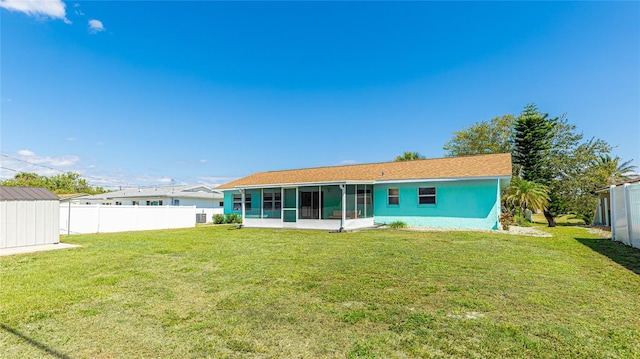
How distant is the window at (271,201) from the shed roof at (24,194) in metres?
10.6

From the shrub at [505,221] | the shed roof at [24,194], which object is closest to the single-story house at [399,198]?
the shrub at [505,221]

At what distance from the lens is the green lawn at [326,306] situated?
133 inches

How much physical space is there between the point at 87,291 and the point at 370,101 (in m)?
25.8

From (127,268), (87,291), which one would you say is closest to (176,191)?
(127,268)

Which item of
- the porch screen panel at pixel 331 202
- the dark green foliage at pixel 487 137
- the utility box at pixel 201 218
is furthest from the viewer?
the dark green foliage at pixel 487 137

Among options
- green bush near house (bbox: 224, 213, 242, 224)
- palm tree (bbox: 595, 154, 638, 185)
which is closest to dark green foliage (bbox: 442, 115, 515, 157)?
palm tree (bbox: 595, 154, 638, 185)

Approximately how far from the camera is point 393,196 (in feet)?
60.4

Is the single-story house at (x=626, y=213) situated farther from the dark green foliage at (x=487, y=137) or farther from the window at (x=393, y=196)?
the dark green foliage at (x=487, y=137)

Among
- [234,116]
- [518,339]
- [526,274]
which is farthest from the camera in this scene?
[234,116]

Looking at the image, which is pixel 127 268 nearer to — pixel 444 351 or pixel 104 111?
pixel 444 351

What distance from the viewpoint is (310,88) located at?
1080 inches

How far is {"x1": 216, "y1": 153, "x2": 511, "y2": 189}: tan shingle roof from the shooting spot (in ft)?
54.0

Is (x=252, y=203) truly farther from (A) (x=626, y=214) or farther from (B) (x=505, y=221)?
(A) (x=626, y=214)

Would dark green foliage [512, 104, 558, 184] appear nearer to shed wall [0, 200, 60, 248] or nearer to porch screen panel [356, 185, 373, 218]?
porch screen panel [356, 185, 373, 218]
